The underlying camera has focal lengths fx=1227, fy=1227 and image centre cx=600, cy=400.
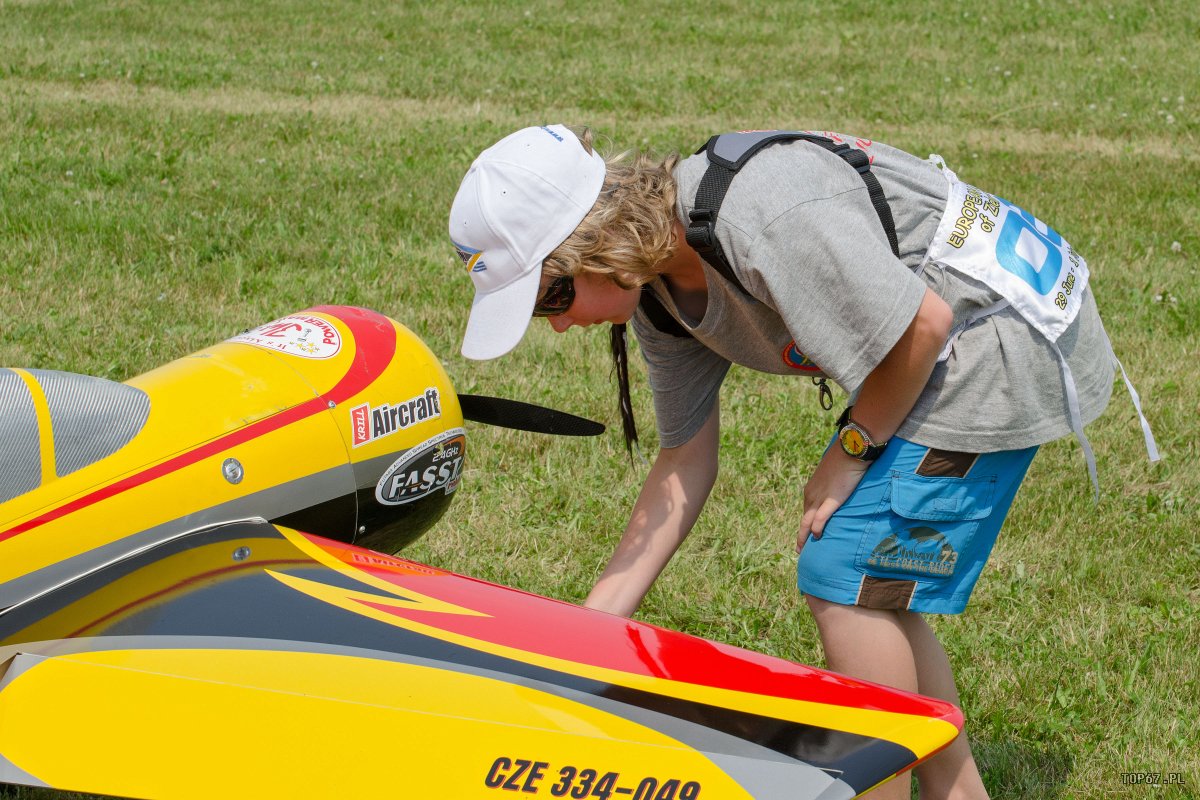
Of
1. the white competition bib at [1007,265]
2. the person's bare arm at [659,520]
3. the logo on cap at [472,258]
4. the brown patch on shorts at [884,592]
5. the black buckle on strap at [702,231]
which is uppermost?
the black buckle on strap at [702,231]

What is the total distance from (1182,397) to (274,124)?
6346 millimetres

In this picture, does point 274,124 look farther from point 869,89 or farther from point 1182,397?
point 1182,397

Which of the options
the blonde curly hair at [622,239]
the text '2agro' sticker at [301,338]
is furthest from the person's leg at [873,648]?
the text '2agro' sticker at [301,338]

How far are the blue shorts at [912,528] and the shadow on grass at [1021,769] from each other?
35.9 inches

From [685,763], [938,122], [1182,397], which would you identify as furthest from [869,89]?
[685,763]

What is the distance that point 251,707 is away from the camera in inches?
71.8

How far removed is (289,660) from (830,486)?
104cm

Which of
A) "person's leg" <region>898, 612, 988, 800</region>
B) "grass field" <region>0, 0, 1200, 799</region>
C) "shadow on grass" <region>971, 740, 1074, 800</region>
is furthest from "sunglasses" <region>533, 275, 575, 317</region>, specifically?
"shadow on grass" <region>971, 740, 1074, 800</region>

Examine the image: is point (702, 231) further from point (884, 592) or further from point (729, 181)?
point (884, 592)

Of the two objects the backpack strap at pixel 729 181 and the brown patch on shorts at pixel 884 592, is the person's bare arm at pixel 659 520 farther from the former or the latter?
the backpack strap at pixel 729 181

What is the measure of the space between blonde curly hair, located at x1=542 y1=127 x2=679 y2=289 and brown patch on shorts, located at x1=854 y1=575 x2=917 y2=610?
718 mm

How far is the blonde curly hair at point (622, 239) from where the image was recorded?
208 cm

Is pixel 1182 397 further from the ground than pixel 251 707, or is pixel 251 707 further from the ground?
pixel 251 707

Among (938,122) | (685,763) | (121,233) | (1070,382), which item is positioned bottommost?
(938,122)
